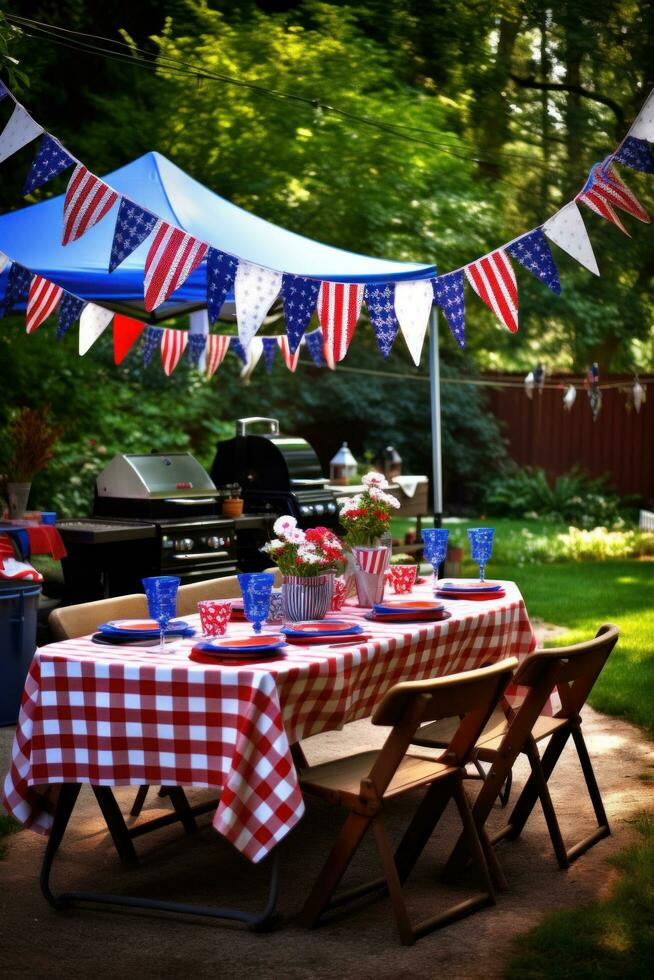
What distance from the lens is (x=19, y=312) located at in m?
8.59

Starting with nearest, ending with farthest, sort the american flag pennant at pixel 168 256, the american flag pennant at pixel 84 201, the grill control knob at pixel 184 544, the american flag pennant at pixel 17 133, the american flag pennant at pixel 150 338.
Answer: the american flag pennant at pixel 17 133
the american flag pennant at pixel 84 201
the american flag pennant at pixel 168 256
the grill control knob at pixel 184 544
the american flag pennant at pixel 150 338

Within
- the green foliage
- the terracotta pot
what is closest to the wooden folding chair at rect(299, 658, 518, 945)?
the terracotta pot

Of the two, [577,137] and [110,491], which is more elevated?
[577,137]

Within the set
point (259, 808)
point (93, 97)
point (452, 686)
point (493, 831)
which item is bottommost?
point (493, 831)

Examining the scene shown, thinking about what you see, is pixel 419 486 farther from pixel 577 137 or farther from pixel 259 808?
pixel 577 137

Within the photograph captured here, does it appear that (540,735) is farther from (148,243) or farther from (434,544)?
(148,243)

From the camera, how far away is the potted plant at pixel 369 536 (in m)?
4.33

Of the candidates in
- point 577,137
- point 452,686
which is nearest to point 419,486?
point 452,686

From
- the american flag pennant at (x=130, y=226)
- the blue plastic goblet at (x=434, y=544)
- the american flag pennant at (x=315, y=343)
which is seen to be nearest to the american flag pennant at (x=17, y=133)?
the american flag pennant at (x=130, y=226)

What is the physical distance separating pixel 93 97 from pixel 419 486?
6.28 meters

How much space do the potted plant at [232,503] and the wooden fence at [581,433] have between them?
9.58 metres

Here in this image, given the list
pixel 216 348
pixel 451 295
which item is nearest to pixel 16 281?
pixel 216 348

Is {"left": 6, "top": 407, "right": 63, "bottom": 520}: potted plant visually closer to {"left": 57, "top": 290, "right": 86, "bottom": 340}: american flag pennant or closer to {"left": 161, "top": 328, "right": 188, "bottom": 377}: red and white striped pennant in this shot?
{"left": 57, "top": 290, "right": 86, "bottom": 340}: american flag pennant

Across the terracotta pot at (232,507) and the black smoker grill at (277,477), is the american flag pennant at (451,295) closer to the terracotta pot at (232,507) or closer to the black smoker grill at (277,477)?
the terracotta pot at (232,507)
